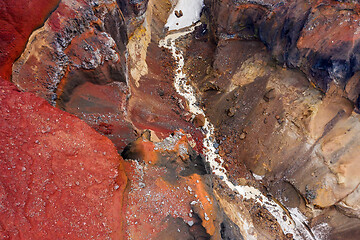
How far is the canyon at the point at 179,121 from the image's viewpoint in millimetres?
5812

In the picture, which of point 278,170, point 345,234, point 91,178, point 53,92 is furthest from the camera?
point 278,170

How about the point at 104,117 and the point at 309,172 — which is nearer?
the point at 104,117

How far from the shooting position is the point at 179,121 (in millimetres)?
15438

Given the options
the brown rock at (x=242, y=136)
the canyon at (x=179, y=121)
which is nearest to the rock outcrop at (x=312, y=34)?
the canyon at (x=179, y=121)

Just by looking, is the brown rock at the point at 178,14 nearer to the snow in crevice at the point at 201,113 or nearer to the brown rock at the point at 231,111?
the snow in crevice at the point at 201,113

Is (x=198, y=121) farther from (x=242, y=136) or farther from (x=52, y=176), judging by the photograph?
(x=52, y=176)

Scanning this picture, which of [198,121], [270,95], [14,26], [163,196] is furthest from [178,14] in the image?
[163,196]

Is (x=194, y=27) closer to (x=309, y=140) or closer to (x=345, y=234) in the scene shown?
(x=309, y=140)

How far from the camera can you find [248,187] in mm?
14516

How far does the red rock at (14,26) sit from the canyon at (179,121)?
41 millimetres

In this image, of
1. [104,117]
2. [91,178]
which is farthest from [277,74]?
[91,178]

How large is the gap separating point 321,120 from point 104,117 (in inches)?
507

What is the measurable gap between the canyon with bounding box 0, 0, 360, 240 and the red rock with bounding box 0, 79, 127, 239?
1.2 inches

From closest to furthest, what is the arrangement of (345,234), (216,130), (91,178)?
(91,178)
(345,234)
(216,130)
